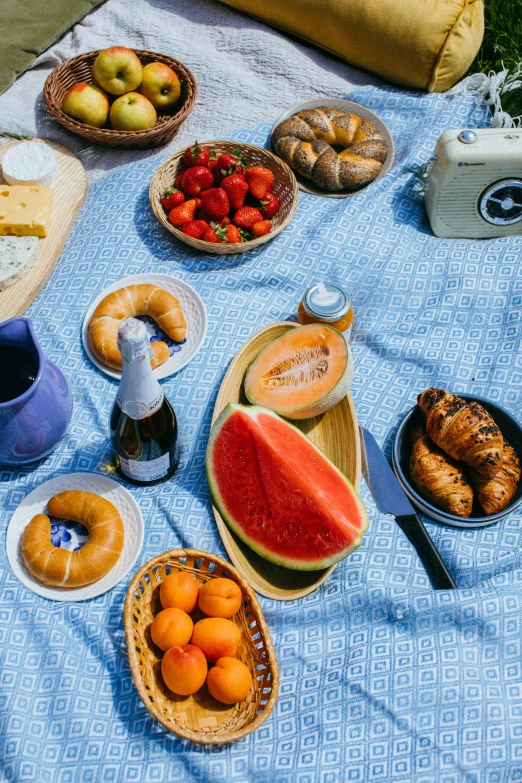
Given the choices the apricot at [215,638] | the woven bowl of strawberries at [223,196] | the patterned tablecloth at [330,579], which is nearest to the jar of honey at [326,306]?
the patterned tablecloth at [330,579]

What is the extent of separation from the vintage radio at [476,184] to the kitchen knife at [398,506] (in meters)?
0.73

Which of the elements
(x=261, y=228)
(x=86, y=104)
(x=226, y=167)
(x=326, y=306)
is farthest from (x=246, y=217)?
(x=86, y=104)

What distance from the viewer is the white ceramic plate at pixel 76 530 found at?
47.9 inches

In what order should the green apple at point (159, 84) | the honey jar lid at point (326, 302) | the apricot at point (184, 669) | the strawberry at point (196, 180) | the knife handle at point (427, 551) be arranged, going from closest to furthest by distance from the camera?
the apricot at point (184, 669) → the knife handle at point (427, 551) → the honey jar lid at point (326, 302) → the strawberry at point (196, 180) → the green apple at point (159, 84)

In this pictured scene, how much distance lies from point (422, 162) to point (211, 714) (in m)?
1.58

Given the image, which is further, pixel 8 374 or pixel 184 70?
pixel 184 70

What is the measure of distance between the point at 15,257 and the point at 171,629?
3.39 ft

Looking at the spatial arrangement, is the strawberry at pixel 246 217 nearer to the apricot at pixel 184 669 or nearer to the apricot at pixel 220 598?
the apricot at pixel 220 598

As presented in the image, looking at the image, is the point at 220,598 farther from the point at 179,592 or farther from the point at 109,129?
the point at 109,129

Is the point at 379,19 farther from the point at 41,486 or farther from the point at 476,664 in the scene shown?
the point at 476,664

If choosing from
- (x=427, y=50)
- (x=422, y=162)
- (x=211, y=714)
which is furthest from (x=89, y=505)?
(x=427, y=50)

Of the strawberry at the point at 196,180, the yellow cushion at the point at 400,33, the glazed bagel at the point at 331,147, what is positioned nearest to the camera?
the strawberry at the point at 196,180

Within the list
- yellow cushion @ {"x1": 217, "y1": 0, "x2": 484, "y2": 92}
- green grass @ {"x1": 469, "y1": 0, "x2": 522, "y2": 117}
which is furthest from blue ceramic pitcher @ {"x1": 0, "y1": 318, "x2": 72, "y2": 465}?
green grass @ {"x1": 469, "y1": 0, "x2": 522, "y2": 117}

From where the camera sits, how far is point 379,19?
211 cm
